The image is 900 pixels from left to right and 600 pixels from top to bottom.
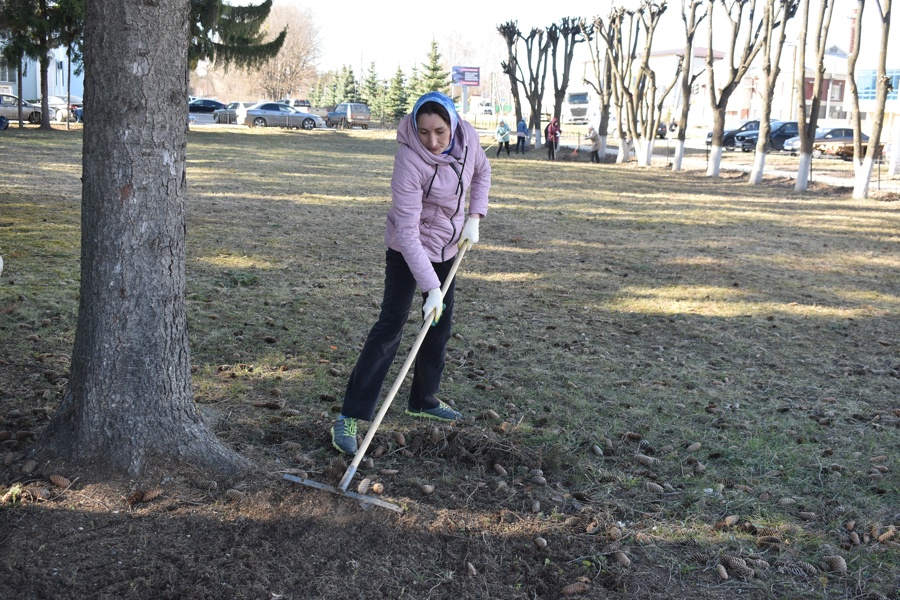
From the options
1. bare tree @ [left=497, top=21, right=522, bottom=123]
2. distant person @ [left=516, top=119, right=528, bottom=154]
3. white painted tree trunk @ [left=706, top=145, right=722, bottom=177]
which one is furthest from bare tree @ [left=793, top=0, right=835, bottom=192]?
bare tree @ [left=497, top=21, right=522, bottom=123]

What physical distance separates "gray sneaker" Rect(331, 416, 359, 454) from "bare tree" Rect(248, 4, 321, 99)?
66.6 metres

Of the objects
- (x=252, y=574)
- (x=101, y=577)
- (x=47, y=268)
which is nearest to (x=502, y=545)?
(x=252, y=574)

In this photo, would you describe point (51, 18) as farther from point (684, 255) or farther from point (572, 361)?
point (572, 361)

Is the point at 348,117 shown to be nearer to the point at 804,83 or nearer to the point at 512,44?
the point at 512,44

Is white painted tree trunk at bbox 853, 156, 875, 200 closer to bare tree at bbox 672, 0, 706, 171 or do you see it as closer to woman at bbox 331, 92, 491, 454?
bare tree at bbox 672, 0, 706, 171

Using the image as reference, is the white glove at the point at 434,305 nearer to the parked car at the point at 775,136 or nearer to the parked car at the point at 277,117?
the parked car at the point at 775,136

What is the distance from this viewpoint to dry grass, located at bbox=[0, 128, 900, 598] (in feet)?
10.6

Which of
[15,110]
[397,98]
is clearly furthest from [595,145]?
[397,98]

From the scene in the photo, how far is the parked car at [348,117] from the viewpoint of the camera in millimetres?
48188

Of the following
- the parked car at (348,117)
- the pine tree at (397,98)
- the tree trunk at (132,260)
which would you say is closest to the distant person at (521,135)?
the parked car at (348,117)

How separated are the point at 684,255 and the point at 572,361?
4975mm

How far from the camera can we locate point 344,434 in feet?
12.6

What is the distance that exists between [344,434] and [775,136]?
37.1m

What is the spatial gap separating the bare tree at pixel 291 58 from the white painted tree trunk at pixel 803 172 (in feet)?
178
